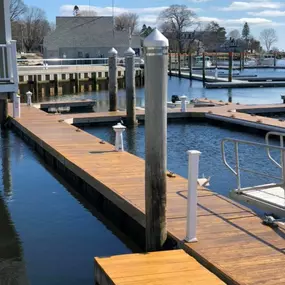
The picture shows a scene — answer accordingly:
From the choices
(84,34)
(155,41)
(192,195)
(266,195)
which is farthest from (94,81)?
(192,195)

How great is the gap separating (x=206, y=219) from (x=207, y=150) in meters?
6.93

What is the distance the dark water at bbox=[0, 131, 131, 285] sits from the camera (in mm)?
5916

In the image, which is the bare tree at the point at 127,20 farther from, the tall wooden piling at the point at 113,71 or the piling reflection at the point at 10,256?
the piling reflection at the point at 10,256

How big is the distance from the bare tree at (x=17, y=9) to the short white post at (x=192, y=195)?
8266 centimetres

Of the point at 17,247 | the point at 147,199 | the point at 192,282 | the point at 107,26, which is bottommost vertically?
the point at 17,247

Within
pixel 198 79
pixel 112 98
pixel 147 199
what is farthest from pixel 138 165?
pixel 198 79

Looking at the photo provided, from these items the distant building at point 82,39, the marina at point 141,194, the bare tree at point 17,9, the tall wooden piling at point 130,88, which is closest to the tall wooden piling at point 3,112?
the marina at point 141,194

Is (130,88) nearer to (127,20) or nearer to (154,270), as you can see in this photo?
(154,270)

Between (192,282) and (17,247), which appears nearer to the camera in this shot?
(192,282)

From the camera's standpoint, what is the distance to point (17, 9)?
87938mm

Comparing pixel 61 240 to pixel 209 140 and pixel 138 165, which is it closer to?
pixel 138 165

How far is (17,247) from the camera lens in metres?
6.67

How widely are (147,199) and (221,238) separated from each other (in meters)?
A: 0.89

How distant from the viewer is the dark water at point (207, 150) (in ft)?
32.7
